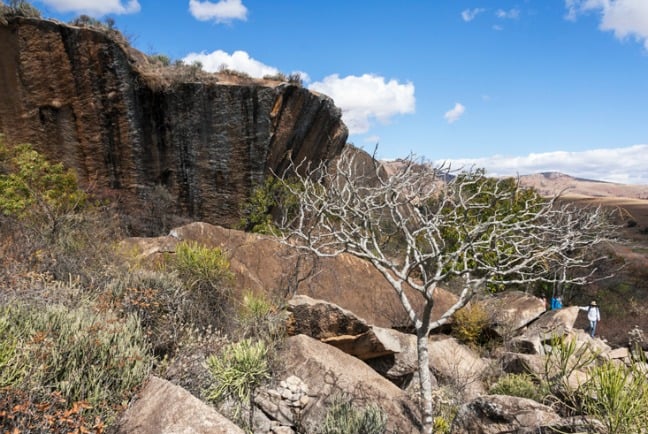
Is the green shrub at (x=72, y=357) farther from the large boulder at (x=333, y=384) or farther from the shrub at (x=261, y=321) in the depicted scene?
the shrub at (x=261, y=321)

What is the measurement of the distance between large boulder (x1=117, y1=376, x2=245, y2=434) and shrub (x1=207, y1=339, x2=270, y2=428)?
112cm

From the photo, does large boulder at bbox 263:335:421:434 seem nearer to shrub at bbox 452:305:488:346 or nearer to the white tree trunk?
the white tree trunk

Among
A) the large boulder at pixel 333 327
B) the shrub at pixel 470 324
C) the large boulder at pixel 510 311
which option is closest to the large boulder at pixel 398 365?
the large boulder at pixel 333 327

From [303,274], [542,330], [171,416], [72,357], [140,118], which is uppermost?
[140,118]

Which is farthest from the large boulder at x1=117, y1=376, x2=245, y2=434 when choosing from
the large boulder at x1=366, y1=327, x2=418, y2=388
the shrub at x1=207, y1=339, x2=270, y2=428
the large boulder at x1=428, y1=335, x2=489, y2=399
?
the large boulder at x1=428, y1=335, x2=489, y2=399

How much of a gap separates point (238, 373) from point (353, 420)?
157 centimetres

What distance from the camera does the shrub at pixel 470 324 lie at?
10422 mm

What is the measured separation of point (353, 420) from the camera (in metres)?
5.05

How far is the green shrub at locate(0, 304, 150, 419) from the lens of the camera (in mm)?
3754

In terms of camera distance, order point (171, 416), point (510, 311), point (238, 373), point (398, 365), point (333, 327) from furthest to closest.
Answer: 1. point (510, 311)
2. point (398, 365)
3. point (333, 327)
4. point (238, 373)
5. point (171, 416)

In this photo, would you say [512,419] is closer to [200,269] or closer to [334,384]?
[334,384]

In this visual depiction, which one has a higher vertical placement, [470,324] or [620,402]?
[620,402]

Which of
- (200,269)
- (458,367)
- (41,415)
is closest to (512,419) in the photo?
(458,367)

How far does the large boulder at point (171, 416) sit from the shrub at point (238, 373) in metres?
1.12
